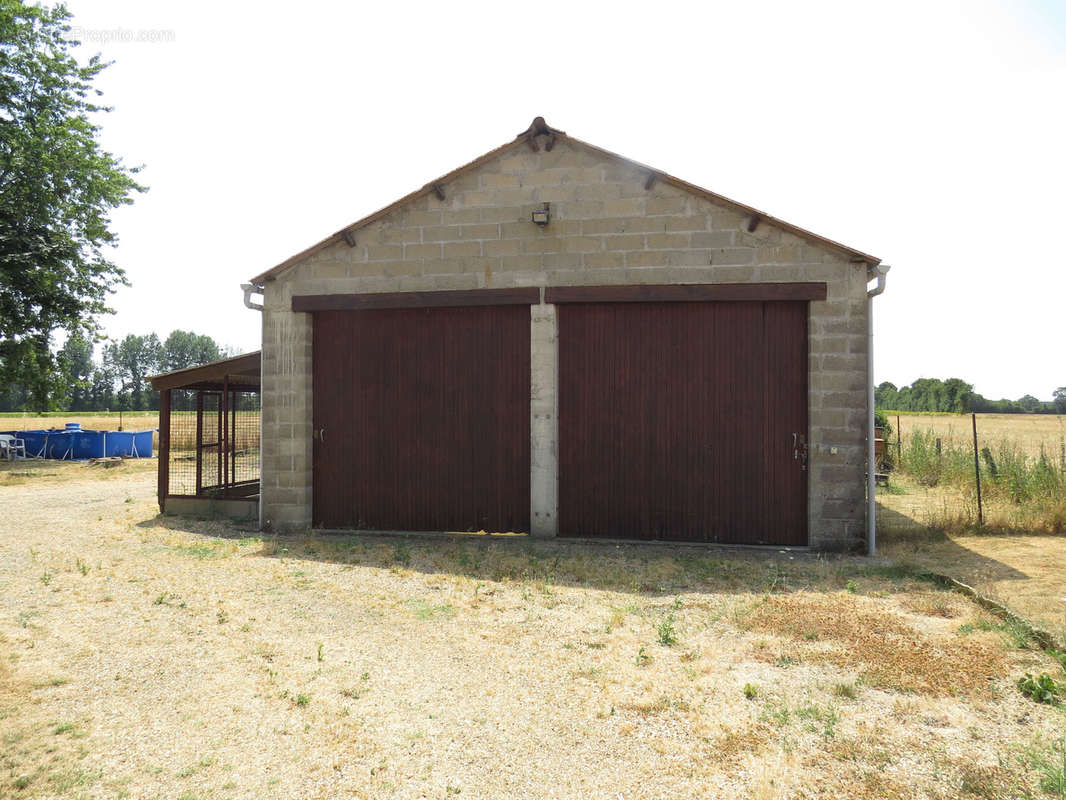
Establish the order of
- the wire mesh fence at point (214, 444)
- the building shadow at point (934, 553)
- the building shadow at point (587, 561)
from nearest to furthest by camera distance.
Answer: the building shadow at point (587, 561) < the building shadow at point (934, 553) < the wire mesh fence at point (214, 444)

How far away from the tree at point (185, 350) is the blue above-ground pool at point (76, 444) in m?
76.5

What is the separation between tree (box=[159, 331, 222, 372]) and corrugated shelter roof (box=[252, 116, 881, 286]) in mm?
93043

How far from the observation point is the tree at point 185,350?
3625 inches

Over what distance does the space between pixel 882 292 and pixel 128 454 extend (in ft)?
74.4

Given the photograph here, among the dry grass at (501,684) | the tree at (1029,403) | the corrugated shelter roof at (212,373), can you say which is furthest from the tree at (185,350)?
the tree at (1029,403)

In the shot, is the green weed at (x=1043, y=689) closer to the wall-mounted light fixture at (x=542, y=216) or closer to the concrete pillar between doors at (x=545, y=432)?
the concrete pillar between doors at (x=545, y=432)

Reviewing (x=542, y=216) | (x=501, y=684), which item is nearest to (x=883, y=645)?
(x=501, y=684)

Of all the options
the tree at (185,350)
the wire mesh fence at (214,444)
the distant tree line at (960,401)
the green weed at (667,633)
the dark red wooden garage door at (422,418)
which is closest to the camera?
the green weed at (667,633)

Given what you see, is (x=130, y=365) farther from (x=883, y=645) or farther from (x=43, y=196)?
(x=883, y=645)

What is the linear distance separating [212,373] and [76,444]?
48.0ft

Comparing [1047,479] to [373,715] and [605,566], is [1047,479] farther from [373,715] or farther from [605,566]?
[373,715]

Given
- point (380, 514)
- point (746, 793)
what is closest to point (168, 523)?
point (380, 514)

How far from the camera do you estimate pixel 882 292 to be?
24.3ft

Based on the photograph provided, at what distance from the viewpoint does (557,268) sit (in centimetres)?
818
